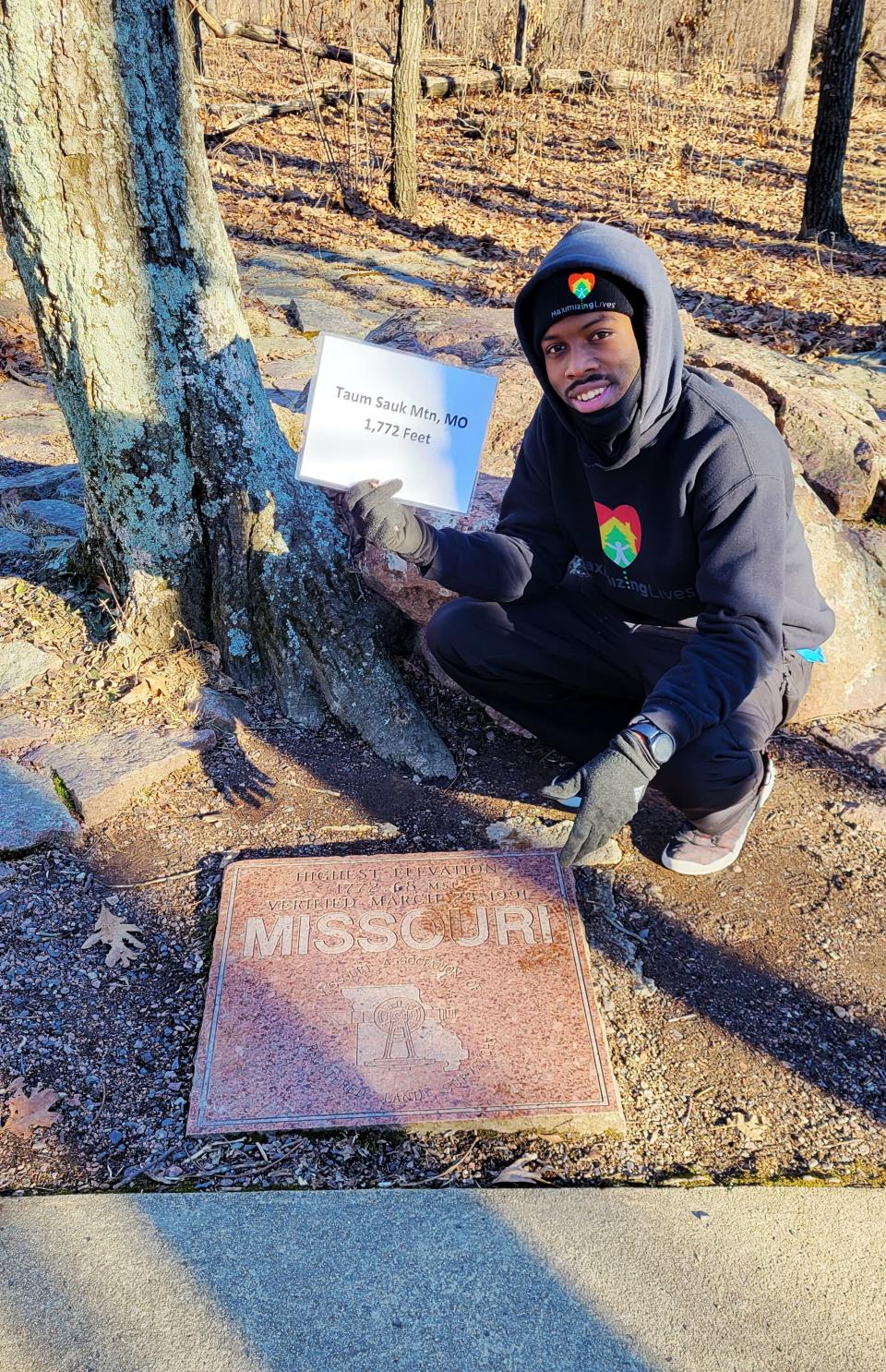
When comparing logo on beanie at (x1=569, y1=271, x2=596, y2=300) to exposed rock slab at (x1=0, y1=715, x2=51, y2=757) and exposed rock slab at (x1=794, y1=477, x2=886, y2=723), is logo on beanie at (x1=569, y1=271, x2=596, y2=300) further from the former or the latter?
exposed rock slab at (x1=0, y1=715, x2=51, y2=757)

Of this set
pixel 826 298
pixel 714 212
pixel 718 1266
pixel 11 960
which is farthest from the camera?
pixel 714 212

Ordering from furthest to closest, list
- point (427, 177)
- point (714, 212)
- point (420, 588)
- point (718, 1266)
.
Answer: point (427, 177) → point (714, 212) → point (420, 588) → point (718, 1266)

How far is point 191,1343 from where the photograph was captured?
5.39ft

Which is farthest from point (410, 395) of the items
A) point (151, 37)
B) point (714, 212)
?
point (714, 212)

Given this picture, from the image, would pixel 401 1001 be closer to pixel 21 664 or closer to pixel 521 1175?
pixel 521 1175

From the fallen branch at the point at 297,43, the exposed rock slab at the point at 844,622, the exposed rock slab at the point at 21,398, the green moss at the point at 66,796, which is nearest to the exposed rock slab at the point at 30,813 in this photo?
the green moss at the point at 66,796

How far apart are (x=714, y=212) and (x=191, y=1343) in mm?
10736

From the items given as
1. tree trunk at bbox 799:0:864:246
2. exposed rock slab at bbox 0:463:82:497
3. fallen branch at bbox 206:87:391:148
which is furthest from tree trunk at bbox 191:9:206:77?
exposed rock slab at bbox 0:463:82:497

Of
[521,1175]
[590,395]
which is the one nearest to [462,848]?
[521,1175]

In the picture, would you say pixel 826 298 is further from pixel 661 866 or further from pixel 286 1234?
pixel 286 1234

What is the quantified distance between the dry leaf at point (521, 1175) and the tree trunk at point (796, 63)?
15.9 metres

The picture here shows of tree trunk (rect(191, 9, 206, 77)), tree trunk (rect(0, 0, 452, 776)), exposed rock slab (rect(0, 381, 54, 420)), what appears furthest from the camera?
tree trunk (rect(191, 9, 206, 77))

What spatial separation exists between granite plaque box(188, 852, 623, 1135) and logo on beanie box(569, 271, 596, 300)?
4.35 ft

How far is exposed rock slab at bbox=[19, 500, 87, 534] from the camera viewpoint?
402cm
